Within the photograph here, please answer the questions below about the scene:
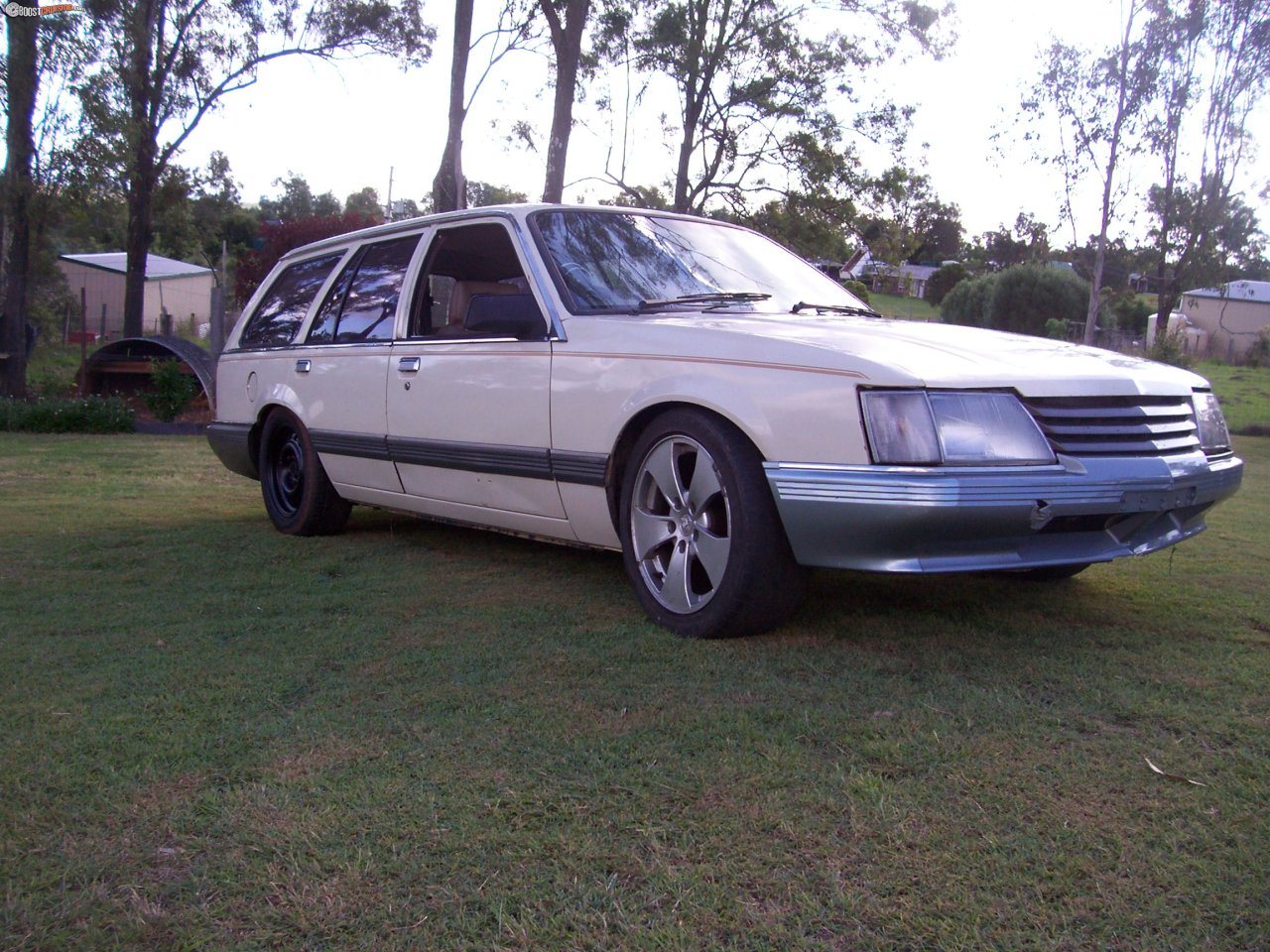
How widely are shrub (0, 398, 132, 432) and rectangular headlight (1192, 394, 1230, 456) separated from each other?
39.8ft

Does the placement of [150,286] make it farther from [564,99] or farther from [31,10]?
[564,99]

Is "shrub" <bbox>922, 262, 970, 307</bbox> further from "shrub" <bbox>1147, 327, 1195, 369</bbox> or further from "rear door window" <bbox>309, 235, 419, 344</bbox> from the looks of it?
"rear door window" <bbox>309, 235, 419, 344</bbox>

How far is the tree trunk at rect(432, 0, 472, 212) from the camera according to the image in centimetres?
1477

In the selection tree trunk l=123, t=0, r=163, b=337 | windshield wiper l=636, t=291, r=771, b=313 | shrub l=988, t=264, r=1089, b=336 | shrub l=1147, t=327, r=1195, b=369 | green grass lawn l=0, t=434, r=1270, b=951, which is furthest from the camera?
shrub l=988, t=264, r=1089, b=336

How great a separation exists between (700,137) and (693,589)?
17390 millimetres

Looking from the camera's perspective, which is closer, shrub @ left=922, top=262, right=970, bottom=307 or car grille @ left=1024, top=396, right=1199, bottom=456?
car grille @ left=1024, top=396, right=1199, bottom=456

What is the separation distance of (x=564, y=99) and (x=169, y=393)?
254 inches

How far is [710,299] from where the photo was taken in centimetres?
439

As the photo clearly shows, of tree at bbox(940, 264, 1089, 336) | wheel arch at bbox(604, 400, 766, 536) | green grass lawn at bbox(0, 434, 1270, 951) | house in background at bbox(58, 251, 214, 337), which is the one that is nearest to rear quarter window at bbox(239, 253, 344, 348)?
green grass lawn at bbox(0, 434, 1270, 951)

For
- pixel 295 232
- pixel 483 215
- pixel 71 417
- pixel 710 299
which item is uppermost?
pixel 295 232

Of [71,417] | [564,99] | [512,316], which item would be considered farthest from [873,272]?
[512,316]

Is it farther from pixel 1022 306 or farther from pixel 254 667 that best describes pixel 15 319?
pixel 1022 306

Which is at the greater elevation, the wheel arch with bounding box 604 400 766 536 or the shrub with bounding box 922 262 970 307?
the shrub with bounding box 922 262 970 307

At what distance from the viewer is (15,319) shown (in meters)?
17.2
